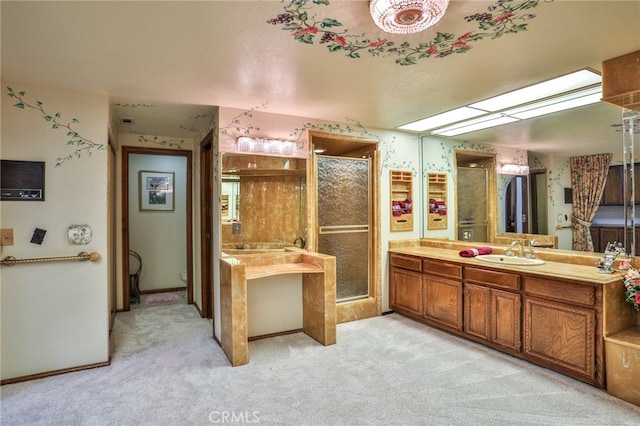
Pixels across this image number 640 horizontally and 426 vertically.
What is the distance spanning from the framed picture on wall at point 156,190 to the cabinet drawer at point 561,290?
15.9ft

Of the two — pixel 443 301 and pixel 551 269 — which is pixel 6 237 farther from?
pixel 551 269

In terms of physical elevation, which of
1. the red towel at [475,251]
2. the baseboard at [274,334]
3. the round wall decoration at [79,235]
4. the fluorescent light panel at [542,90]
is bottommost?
the baseboard at [274,334]

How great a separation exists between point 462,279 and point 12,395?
3.61 metres

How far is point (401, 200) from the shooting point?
4070mm

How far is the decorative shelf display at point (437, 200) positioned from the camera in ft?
13.4

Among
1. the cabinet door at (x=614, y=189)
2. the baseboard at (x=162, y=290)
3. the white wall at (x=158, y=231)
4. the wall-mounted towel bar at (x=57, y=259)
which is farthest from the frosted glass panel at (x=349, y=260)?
the baseboard at (x=162, y=290)

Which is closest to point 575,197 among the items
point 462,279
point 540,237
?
point 540,237

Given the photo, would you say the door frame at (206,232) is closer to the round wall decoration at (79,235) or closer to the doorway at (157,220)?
the doorway at (157,220)

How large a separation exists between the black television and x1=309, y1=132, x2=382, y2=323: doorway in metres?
2.34

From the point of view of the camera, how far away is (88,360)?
2.66 meters

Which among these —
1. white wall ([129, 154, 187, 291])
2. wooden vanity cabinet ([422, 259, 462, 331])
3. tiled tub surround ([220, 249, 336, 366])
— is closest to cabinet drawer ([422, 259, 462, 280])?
wooden vanity cabinet ([422, 259, 462, 331])

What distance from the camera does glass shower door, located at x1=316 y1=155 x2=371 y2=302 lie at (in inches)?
146

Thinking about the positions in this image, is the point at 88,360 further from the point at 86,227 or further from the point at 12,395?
the point at 86,227

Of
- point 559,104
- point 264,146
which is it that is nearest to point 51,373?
point 264,146
